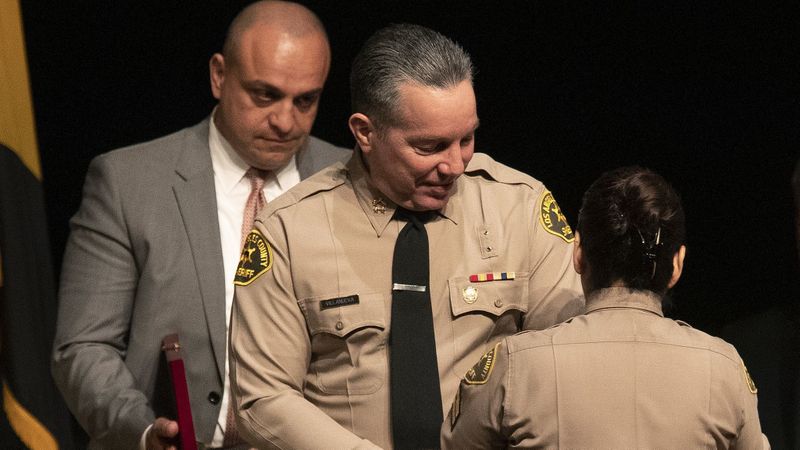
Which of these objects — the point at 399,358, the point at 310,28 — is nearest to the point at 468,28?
the point at 310,28

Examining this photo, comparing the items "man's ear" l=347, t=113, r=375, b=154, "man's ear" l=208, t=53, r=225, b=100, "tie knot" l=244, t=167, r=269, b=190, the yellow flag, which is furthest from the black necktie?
the yellow flag

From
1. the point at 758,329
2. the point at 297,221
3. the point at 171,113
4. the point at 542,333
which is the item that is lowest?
the point at 758,329

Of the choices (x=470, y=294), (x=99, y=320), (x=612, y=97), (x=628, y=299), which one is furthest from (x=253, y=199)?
(x=628, y=299)

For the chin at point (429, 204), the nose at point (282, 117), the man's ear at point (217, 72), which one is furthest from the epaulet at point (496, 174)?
the man's ear at point (217, 72)

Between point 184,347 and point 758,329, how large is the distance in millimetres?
1512

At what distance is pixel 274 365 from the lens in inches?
83.4

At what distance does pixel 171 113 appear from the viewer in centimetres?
341

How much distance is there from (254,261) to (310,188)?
0.59 feet

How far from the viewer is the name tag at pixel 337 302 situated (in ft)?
7.02

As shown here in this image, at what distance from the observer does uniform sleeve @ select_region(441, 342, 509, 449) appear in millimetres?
1832

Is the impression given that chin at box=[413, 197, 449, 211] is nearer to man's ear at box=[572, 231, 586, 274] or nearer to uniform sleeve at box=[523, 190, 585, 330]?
uniform sleeve at box=[523, 190, 585, 330]

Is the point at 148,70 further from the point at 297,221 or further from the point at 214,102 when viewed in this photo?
the point at 297,221

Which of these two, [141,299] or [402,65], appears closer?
[402,65]

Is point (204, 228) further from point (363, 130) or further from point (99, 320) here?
point (363, 130)
